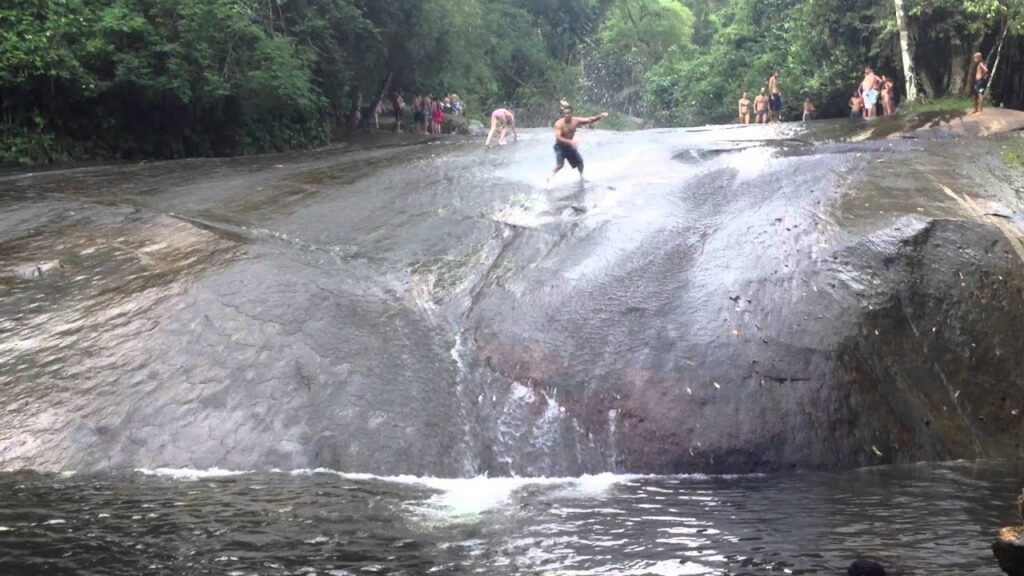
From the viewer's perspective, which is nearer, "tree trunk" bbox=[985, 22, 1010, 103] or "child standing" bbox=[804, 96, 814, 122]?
"tree trunk" bbox=[985, 22, 1010, 103]

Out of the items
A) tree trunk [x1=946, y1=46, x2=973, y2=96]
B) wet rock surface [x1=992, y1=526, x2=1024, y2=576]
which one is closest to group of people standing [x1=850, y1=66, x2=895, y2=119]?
tree trunk [x1=946, y1=46, x2=973, y2=96]

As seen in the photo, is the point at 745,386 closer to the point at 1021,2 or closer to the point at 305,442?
the point at 305,442

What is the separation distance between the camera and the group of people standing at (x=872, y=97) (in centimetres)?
2564

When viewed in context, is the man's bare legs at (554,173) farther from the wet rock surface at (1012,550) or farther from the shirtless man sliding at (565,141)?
the wet rock surface at (1012,550)

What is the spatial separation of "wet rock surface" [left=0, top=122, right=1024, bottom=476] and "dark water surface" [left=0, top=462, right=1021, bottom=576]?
45cm

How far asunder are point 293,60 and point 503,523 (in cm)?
1877

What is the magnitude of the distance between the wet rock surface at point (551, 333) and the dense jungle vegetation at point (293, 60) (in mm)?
7710

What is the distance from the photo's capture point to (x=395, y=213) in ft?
44.4

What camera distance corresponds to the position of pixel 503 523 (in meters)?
6.87

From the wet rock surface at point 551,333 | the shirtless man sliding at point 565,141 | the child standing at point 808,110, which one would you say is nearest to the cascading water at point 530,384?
the wet rock surface at point 551,333

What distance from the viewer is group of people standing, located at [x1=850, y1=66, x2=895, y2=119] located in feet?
84.1

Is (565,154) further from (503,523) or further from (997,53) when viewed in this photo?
(997,53)

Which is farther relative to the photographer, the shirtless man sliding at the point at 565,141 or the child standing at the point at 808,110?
the child standing at the point at 808,110

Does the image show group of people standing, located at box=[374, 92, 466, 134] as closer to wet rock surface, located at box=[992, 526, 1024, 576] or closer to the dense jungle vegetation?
the dense jungle vegetation
